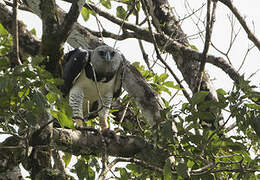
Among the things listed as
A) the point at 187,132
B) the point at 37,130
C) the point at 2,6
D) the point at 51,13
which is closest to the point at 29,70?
the point at 37,130

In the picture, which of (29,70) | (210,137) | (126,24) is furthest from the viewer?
(126,24)

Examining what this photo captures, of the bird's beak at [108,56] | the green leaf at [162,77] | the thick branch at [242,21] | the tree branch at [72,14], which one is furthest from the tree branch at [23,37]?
the thick branch at [242,21]

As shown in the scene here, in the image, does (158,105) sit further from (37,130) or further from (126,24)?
(126,24)

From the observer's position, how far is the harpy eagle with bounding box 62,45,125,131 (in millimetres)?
5258

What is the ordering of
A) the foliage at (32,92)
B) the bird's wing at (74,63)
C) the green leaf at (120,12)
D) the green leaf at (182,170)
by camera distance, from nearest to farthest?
1. the foliage at (32,92)
2. the green leaf at (182,170)
3. the bird's wing at (74,63)
4. the green leaf at (120,12)

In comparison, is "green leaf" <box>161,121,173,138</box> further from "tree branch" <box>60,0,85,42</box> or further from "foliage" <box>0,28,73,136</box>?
"tree branch" <box>60,0,85,42</box>

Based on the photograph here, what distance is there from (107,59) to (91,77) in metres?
0.35

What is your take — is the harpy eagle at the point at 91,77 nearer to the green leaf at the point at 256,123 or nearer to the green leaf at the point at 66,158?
the green leaf at the point at 66,158

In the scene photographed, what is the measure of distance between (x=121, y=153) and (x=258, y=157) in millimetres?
1312

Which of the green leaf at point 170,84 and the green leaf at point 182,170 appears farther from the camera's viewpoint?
the green leaf at point 170,84

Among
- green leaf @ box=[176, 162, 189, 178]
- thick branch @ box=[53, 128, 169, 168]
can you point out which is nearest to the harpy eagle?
thick branch @ box=[53, 128, 169, 168]

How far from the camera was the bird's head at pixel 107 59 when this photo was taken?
5.46 m

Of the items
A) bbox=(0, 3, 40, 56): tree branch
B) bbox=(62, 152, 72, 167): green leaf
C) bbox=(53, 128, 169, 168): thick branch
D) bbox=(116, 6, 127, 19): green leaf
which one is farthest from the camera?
bbox=(116, 6, 127, 19): green leaf

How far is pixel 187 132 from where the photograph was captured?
10.3 ft
